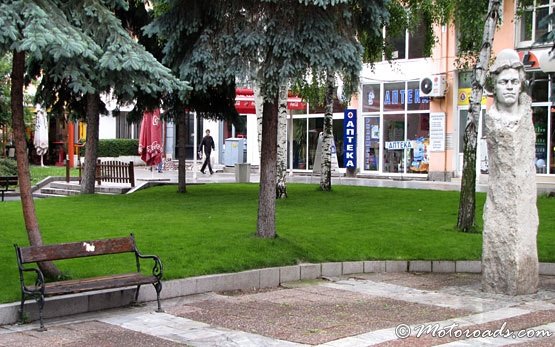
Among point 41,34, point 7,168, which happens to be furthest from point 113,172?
point 41,34

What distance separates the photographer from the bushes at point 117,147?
43.7 meters

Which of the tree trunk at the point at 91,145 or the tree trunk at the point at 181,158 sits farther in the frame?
the tree trunk at the point at 181,158

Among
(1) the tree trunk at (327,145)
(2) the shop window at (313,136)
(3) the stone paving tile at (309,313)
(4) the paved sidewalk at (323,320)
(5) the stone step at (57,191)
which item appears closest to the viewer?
(4) the paved sidewalk at (323,320)

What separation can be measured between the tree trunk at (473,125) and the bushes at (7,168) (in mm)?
20047

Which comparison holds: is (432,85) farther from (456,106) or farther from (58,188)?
(58,188)

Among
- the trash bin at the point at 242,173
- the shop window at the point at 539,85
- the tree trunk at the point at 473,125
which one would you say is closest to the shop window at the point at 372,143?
the trash bin at the point at 242,173

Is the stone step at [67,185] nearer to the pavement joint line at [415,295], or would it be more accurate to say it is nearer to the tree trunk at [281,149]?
the tree trunk at [281,149]

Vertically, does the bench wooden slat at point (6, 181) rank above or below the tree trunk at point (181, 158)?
below

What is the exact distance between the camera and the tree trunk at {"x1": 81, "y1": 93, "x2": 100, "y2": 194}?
67.7 ft

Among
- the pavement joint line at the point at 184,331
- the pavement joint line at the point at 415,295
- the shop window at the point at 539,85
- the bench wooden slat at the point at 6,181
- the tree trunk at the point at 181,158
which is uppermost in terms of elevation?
the shop window at the point at 539,85

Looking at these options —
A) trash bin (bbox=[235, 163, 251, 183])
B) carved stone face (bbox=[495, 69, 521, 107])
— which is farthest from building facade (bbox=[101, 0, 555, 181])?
carved stone face (bbox=[495, 69, 521, 107])

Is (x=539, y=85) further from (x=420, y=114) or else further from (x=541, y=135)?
(x=420, y=114)

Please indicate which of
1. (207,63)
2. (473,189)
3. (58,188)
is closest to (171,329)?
(207,63)

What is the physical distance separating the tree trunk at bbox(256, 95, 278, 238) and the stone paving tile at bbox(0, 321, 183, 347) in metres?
4.27
